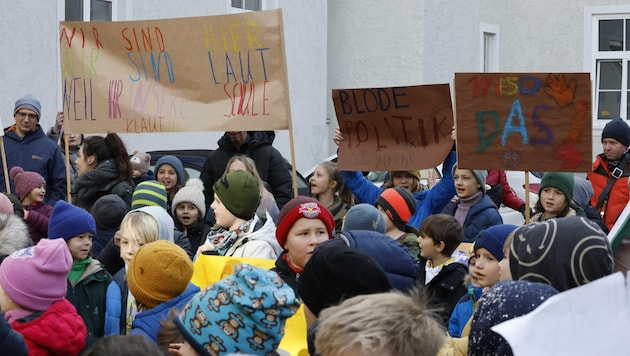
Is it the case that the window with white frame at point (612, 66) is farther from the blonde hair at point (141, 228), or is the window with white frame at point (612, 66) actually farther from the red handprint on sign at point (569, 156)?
the blonde hair at point (141, 228)

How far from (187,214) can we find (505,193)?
3.89m

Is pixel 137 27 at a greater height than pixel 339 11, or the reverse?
pixel 339 11

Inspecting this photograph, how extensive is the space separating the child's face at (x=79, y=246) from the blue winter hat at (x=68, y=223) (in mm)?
25

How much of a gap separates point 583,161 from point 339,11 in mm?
14781

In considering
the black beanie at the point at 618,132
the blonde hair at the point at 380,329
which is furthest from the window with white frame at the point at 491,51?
the blonde hair at the point at 380,329

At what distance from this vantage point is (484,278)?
5246 millimetres

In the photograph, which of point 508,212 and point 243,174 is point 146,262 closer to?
point 243,174

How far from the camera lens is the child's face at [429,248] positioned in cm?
666

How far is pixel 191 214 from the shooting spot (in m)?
8.31

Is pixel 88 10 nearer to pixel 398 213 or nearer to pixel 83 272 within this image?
pixel 398 213

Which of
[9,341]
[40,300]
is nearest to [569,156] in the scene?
[40,300]

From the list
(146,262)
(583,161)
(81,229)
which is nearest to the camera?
(146,262)

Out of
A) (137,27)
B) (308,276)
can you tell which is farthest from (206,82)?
(308,276)

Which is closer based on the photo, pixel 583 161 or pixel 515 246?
pixel 515 246
